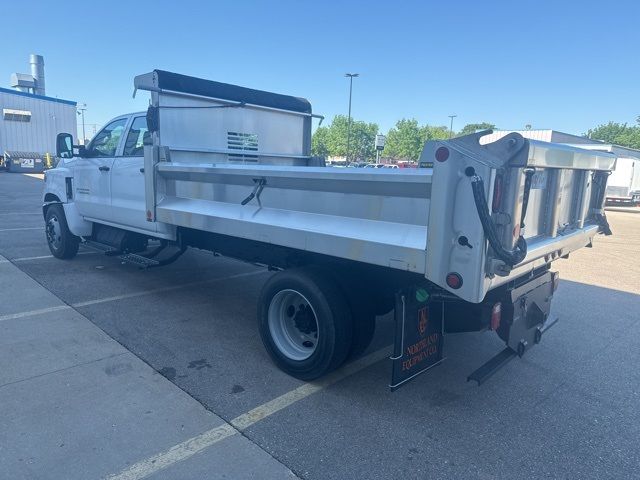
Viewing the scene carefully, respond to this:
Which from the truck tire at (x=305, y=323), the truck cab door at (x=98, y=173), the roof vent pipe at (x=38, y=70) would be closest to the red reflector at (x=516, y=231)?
the truck tire at (x=305, y=323)

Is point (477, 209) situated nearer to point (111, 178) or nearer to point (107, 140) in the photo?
point (111, 178)

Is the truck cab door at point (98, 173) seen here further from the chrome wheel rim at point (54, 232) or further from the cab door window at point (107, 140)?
the chrome wheel rim at point (54, 232)

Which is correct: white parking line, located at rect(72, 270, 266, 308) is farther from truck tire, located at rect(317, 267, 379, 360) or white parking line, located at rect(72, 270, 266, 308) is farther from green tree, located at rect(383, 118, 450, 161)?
green tree, located at rect(383, 118, 450, 161)

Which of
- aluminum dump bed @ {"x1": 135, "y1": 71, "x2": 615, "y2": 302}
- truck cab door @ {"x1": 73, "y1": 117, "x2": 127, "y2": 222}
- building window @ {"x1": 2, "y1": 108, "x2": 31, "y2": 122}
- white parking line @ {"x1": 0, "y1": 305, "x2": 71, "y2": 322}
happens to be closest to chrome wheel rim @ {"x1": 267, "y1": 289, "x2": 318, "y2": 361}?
aluminum dump bed @ {"x1": 135, "y1": 71, "x2": 615, "y2": 302}

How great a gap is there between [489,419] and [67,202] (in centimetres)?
653

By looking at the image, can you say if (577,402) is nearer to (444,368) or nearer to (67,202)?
(444,368)

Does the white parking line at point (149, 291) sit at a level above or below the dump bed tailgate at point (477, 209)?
below

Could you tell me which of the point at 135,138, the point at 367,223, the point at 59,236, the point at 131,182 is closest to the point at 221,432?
the point at 367,223

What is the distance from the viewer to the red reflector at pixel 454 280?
262 centimetres

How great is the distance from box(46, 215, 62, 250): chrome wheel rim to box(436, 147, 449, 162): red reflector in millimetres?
6618

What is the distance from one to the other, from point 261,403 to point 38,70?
49158 millimetres

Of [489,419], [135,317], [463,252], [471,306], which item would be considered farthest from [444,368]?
[135,317]

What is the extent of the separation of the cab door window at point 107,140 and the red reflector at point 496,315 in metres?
5.07

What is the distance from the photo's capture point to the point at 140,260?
19.4 feet
